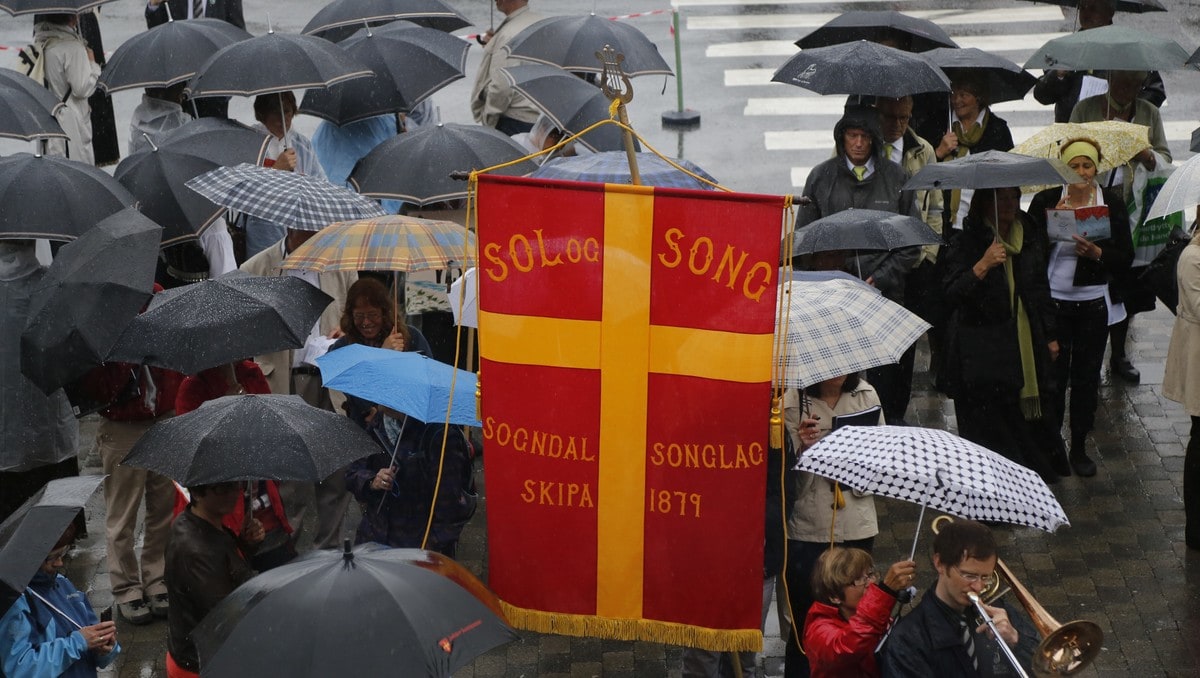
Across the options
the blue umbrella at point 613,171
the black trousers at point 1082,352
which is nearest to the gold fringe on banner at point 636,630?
the blue umbrella at point 613,171

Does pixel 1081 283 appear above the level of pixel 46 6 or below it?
below

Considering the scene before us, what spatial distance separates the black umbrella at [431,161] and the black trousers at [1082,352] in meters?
3.42

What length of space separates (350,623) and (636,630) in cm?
152

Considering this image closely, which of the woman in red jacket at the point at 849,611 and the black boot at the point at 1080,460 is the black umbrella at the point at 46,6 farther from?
the woman in red jacket at the point at 849,611

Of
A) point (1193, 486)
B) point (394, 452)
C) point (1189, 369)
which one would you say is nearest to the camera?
point (394, 452)

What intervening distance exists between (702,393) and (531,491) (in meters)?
0.76

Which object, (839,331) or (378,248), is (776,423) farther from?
(378,248)

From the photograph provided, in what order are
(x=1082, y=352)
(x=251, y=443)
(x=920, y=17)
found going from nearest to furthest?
(x=251, y=443)
(x=1082, y=352)
(x=920, y=17)

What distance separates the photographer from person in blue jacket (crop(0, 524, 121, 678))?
555cm

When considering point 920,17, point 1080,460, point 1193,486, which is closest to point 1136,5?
point 1080,460

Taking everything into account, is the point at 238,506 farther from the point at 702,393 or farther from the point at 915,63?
the point at 915,63

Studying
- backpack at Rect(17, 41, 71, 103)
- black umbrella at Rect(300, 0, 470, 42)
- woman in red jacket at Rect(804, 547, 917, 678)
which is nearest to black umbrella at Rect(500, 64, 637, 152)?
black umbrella at Rect(300, 0, 470, 42)

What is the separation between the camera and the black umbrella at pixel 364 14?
11922 millimetres

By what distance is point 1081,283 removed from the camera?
30.5 feet
